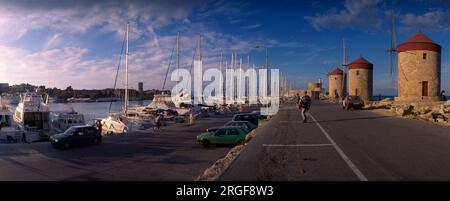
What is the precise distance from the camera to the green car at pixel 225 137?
2150 centimetres

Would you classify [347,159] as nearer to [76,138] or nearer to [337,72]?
[76,138]

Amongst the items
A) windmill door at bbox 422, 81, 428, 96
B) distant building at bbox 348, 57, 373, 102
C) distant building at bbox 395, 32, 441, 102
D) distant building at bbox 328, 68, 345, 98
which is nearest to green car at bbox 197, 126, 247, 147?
distant building at bbox 395, 32, 441, 102

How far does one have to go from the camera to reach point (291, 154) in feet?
35.0

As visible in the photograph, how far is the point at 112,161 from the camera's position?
1744 cm

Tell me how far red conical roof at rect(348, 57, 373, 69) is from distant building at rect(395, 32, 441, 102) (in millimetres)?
20580

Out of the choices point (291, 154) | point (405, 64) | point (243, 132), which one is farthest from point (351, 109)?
point (291, 154)

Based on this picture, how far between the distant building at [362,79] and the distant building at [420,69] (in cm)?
2055

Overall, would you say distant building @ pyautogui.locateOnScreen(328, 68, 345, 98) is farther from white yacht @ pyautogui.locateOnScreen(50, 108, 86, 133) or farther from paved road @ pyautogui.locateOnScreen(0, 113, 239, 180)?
paved road @ pyautogui.locateOnScreen(0, 113, 239, 180)

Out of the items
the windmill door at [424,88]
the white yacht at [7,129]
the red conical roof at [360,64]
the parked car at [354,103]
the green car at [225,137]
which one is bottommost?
the white yacht at [7,129]

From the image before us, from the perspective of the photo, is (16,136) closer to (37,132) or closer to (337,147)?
(37,132)

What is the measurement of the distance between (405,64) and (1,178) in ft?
121

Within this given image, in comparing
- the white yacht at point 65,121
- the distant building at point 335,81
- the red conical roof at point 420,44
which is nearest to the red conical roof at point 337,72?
the distant building at point 335,81

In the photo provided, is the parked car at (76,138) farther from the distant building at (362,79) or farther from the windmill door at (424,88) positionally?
the distant building at (362,79)

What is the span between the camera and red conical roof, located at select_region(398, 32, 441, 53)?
37.3 metres
